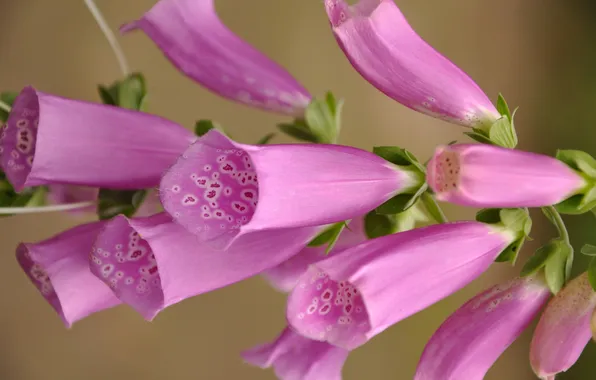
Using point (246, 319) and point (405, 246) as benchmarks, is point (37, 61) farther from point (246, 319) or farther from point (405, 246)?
point (405, 246)

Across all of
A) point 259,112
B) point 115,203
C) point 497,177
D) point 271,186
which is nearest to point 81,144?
point 115,203

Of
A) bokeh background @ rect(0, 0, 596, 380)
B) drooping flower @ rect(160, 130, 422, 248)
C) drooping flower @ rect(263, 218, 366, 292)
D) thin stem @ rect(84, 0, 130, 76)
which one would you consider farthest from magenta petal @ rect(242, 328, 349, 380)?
bokeh background @ rect(0, 0, 596, 380)

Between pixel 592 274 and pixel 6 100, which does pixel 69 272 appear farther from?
pixel 592 274

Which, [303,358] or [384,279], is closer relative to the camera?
[384,279]

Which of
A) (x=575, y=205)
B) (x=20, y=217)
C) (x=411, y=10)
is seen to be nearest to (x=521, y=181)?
(x=575, y=205)

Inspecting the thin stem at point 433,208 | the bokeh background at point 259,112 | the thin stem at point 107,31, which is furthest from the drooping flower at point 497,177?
the bokeh background at point 259,112

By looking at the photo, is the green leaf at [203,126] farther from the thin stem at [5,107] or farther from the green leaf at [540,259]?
the green leaf at [540,259]
